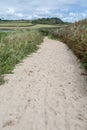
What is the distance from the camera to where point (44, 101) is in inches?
299

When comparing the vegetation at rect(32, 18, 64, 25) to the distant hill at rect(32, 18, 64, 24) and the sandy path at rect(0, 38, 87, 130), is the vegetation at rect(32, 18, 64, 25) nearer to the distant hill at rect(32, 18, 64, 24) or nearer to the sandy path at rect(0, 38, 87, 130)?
the distant hill at rect(32, 18, 64, 24)

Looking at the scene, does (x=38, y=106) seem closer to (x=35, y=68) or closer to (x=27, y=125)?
(x=27, y=125)

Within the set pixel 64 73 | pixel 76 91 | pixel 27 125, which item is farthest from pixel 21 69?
pixel 27 125

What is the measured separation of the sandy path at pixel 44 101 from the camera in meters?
6.09

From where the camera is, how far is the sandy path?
20.0 ft

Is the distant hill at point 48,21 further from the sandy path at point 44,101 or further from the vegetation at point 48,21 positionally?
the sandy path at point 44,101

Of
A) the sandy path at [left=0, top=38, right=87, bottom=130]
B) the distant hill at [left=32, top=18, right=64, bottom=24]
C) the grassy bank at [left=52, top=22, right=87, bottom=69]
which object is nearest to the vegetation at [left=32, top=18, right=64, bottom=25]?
the distant hill at [left=32, top=18, right=64, bottom=24]

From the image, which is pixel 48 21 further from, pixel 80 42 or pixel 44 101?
pixel 44 101

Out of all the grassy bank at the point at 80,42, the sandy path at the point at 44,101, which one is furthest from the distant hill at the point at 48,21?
the sandy path at the point at 44,101

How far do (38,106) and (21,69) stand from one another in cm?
547

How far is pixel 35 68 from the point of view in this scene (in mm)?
12984

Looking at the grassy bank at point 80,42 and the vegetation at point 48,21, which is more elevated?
the grassy bank at point 80,42

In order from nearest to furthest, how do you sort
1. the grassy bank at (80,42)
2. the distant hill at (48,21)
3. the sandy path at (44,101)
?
the sandy path at (44,101) → the grassy bank at (80,42) → the distant hill at (48,21)

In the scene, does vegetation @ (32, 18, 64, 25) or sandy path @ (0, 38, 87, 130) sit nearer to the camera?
sandy path @ (0, 38, 87, 130)
